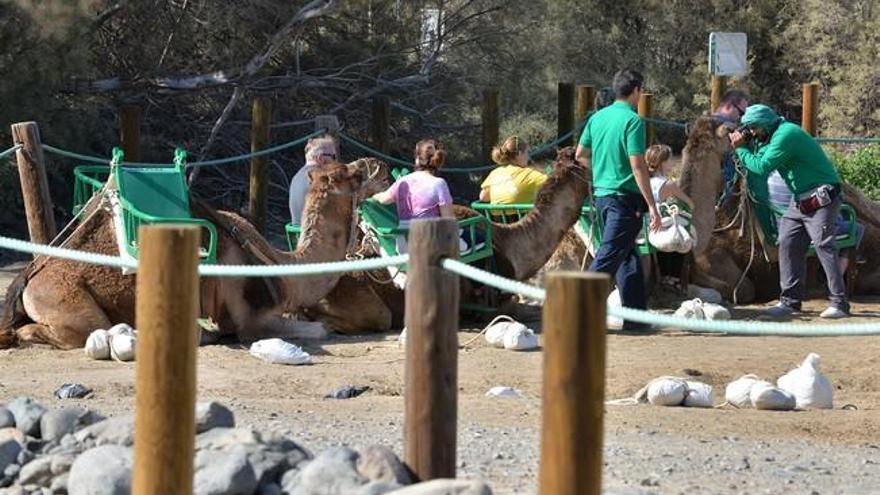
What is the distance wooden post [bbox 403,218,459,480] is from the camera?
496cm

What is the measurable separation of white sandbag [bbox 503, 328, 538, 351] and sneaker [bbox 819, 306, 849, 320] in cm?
265

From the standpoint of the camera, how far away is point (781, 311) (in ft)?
39.5

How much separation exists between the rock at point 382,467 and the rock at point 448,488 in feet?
0.72

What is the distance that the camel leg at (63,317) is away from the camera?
34.2 ft

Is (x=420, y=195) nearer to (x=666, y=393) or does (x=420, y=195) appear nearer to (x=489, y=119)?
Result: (x=666, y=393)

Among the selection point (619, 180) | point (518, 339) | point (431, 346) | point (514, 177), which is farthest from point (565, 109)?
point (431, 346)

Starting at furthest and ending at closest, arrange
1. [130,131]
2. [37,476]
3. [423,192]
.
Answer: [130,131]
[423,192]
[37,476]

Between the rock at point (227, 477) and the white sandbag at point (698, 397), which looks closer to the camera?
the rock at point (227, 477)

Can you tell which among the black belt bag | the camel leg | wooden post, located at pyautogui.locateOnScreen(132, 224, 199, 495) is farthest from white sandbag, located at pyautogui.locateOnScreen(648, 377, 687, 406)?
wooden post, located at pyautogui.locateOnScreen(132, 224, 199, 495)

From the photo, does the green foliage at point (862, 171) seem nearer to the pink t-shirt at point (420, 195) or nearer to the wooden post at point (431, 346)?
the pink t-shirt at point (420, 195)

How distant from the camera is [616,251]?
35.6ft

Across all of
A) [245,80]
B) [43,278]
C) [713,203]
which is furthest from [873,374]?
[245,80]

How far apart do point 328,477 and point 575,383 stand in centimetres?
130

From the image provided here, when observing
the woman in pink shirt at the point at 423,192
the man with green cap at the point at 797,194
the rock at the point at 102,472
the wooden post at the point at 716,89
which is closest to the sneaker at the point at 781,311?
the man with green cap at the point at 797,194
